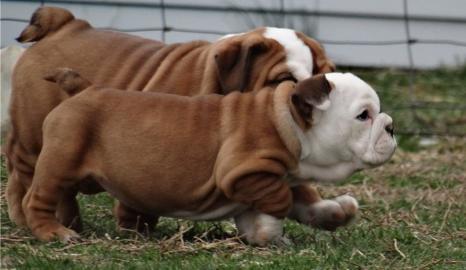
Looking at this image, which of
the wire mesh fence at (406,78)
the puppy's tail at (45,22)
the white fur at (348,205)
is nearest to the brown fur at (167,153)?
the white fur at (348,205)

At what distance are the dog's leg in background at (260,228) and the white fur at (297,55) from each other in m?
0.81

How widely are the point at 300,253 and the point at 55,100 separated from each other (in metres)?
1.66

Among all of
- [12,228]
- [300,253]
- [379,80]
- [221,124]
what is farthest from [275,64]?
[379,80]

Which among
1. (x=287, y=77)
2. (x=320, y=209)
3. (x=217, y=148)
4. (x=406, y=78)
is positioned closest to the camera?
(x=217, y=148)

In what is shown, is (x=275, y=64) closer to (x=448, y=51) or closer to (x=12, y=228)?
(x=12, y=228)

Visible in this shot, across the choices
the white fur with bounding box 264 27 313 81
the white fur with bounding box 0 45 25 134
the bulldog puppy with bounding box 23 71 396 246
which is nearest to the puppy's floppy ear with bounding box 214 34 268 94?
the white fur with bounding box 264 27 313 81

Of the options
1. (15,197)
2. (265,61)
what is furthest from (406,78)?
(15,197)

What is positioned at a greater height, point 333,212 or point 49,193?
point 49,193

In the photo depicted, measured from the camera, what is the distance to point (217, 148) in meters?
5.82

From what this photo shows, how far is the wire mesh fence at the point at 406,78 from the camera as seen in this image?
402 inches

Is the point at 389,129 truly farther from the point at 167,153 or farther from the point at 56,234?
the point at 56,234

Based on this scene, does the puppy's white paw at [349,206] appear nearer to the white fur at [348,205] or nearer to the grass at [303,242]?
the white fur at [348,205]

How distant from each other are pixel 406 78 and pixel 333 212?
5599 millimetres

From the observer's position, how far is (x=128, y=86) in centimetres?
667
